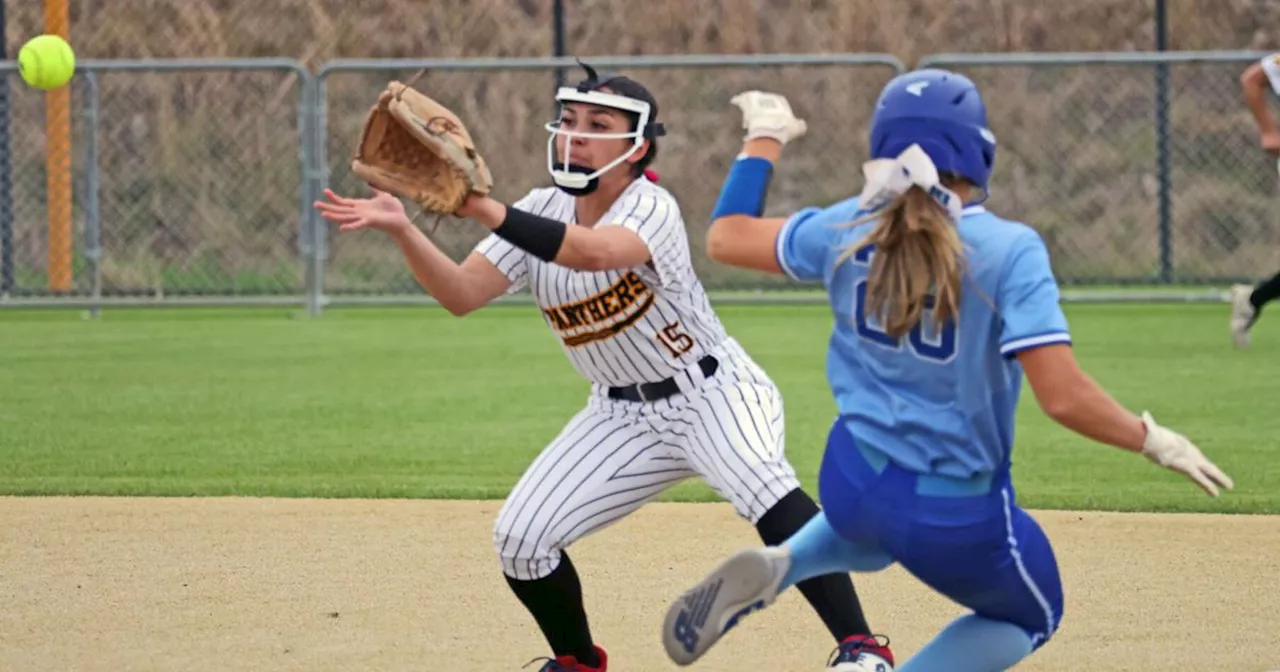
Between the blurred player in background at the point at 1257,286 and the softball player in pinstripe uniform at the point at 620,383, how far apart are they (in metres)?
4.17

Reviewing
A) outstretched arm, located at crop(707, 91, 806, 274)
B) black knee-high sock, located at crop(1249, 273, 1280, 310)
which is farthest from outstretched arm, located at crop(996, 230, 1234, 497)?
black knee-high sock, located at crop(1249, 273, 1280, 310)

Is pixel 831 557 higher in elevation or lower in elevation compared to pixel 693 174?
higher

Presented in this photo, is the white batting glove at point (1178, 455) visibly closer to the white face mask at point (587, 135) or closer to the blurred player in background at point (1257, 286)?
the white face mask at point (587, 135)

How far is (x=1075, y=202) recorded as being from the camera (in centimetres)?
1630

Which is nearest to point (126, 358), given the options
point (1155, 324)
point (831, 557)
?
point (1155, 324)

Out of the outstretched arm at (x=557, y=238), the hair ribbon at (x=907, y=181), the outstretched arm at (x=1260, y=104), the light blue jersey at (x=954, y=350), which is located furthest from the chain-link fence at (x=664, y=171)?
the hair ribbon at (x=907, y=181)

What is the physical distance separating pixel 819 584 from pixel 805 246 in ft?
3.92

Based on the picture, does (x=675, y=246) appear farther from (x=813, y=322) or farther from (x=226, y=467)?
(x=813, y=322)

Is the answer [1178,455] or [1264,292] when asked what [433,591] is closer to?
[1178,455]

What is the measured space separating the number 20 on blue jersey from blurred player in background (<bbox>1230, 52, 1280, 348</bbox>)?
510 cm

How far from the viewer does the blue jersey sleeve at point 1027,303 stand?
381 centimetres

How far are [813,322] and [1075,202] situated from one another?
2732 mm

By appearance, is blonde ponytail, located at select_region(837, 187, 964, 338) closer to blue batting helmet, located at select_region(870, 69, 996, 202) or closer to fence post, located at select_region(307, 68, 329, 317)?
blue batting helmet, located at select_region(870, 69, 996, 202)

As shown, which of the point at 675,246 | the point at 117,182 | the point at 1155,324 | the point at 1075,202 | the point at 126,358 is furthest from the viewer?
the point at 117,182
